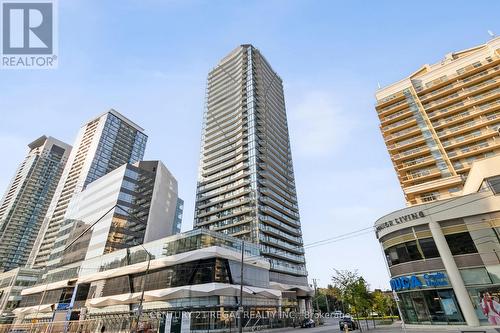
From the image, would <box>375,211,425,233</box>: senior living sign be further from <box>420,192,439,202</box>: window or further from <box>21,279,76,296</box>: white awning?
<box>21,279,76,296</box>: white awning

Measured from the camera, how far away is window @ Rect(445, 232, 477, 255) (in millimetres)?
27641

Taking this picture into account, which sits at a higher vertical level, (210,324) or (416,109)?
(416,109)

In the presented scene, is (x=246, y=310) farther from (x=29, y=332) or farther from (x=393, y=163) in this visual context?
(x=393, y=163)

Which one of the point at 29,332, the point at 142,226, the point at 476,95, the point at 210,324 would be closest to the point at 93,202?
the point at 142,226

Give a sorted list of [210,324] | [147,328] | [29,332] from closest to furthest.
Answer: [147,328], [29,332], [210,324]

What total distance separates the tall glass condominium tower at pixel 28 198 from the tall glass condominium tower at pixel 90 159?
15.0 metres

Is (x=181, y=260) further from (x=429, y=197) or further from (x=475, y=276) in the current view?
(x=429, y=197)

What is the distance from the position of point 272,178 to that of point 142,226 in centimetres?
3783

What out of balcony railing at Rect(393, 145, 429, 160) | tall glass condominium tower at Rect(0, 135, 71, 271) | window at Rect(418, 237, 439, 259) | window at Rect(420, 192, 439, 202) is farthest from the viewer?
tall glass condominium tower at Rect(0, 135, 71, 271)

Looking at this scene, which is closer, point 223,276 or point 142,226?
point 223,276

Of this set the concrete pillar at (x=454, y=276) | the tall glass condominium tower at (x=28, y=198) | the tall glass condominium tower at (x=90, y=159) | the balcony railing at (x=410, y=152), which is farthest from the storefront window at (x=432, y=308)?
the tall glass condominium tower at (x=28, y=198)

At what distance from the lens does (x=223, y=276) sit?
4138 cm

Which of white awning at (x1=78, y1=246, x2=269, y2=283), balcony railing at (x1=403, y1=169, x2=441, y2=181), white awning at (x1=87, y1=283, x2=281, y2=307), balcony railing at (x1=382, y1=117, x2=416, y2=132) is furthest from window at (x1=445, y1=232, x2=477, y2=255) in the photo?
balcony railing at (x1=382, y1=117, x2=416, y2=132)

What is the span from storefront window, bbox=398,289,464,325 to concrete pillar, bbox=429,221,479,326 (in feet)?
2.05
